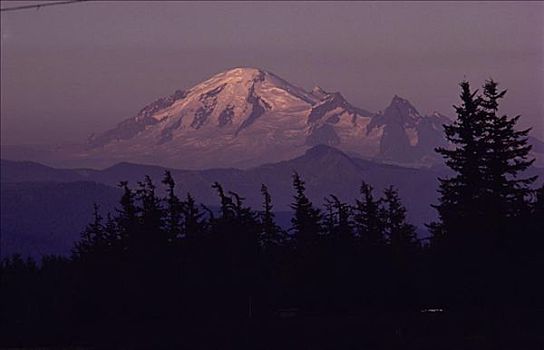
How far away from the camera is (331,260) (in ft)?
190

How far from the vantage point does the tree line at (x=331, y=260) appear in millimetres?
50281

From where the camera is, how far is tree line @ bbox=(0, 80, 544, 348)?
5028 cm

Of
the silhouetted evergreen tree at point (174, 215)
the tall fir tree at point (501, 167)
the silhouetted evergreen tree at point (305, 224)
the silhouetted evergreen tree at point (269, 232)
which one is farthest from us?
the silhouetted evergreen tree at point (269, 232)

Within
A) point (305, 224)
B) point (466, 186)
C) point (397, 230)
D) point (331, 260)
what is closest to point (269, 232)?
point (305, 224)

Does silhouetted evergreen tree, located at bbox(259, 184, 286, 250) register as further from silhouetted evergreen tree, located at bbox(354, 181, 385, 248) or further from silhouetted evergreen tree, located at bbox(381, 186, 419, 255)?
silhouetted evergreen tree, located at bbox(381, 186, 419, 255)

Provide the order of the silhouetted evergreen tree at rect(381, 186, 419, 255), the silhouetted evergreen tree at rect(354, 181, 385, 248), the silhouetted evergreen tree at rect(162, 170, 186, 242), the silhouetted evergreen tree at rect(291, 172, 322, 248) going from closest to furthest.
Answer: the silhouetted evergreen tree at rect(354, 181, 385, 248) < the silhouetted evergreen tree at rect(291, 172, 322, 248) < the silhouetted evergreen tree at rect(162, 170, 186, 242) < the silhouetted evergreen tree at rect(381, 186, 419, 255)

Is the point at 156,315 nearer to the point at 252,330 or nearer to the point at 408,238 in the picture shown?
the point at 252,330

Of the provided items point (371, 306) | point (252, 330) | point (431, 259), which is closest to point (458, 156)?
point (431, 259)

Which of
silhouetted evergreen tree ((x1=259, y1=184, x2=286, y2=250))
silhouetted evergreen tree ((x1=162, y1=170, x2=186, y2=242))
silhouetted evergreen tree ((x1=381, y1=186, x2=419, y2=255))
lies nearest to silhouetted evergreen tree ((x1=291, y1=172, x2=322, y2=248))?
silhouetted evergreen tree ((x1=259, y1=184, x2=286, y2=250))

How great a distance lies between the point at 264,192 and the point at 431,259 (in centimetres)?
1898

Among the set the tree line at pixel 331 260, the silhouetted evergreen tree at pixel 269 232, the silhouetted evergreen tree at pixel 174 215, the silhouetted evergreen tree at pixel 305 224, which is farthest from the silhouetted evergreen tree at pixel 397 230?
the silhouetted evergreen tree at pixel 174 215

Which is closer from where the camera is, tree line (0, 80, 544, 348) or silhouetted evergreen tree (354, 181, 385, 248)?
tree line (0, 80, 544, 348)

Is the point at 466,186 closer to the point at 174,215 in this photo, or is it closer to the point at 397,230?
the point at 397,230

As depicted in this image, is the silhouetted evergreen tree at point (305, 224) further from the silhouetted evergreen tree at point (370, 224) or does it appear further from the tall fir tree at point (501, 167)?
the tall fir tree at point (501, 167)
